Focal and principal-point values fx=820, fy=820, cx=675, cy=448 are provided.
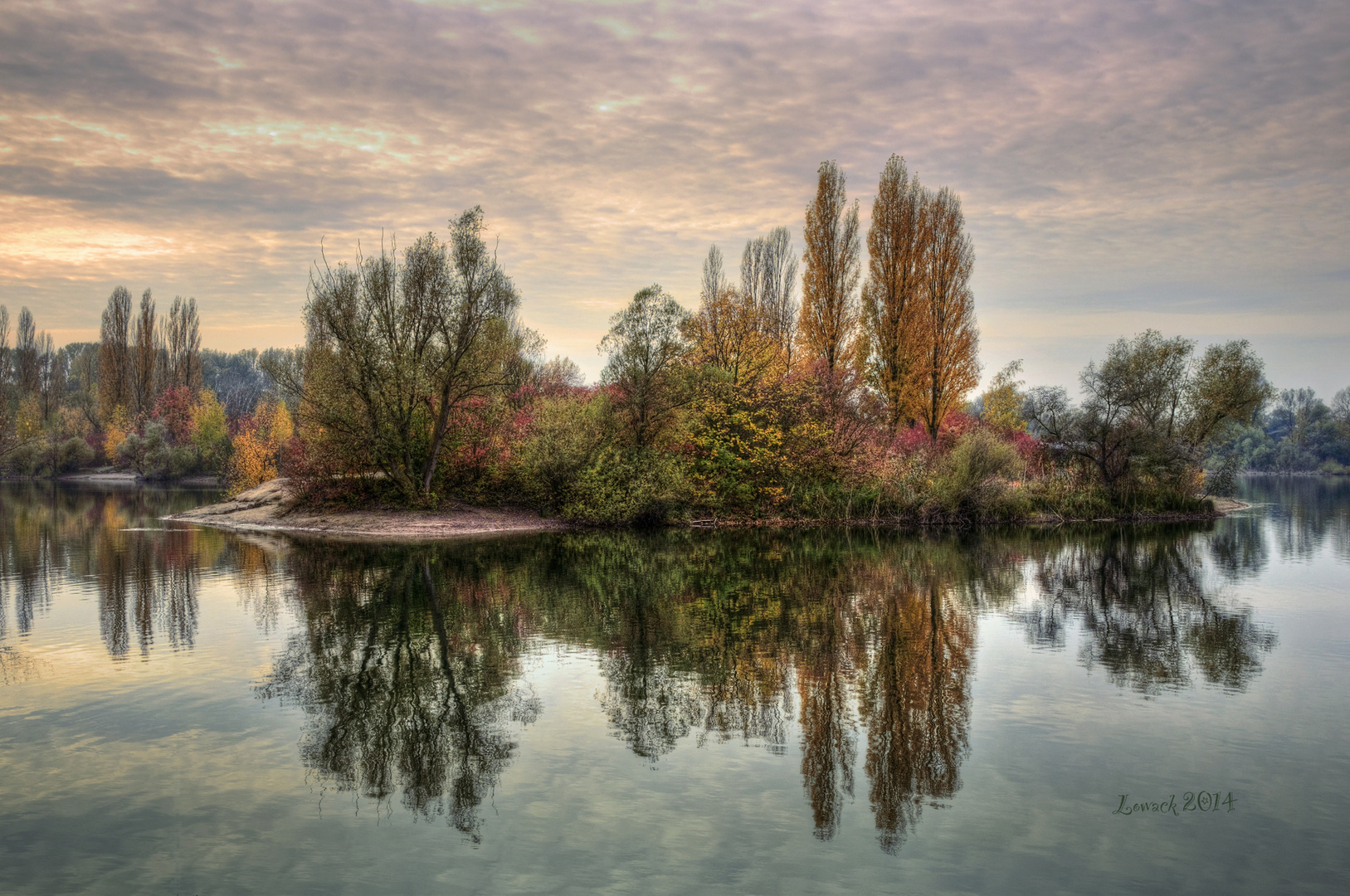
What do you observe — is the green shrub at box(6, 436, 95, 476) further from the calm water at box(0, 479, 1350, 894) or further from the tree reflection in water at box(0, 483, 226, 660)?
the calm water at box(0, 479, 1350, 894)

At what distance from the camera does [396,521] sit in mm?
28250

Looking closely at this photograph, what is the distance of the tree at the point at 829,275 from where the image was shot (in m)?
38.0

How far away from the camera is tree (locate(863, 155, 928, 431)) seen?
Result: 37250 mm

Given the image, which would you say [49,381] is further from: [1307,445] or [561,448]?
[1307,445]

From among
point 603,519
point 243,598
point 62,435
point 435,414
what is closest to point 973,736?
point 243,598

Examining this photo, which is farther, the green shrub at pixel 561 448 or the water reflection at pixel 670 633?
the green shrub at pixel 561 448

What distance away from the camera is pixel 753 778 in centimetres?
659

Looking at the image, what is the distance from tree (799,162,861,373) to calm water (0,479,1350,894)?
23517 millimetres

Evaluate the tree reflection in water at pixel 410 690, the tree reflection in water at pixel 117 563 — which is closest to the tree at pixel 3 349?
the tree reflection in water at pixel 117 563

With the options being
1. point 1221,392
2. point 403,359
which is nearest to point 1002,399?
point 1221,392

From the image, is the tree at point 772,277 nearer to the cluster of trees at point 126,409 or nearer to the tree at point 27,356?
the cluster of trees at point 126,409

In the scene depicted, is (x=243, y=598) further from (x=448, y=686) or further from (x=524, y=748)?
(x=524, y=748)

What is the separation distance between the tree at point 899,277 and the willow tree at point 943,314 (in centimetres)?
41

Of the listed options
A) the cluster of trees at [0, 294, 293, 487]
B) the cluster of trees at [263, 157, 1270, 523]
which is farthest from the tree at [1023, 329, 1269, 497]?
the cluster of trees at [0, 294, 293, 487]
